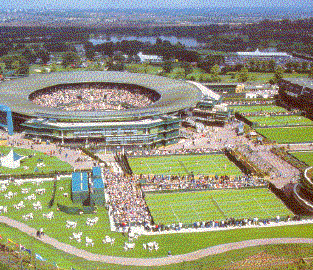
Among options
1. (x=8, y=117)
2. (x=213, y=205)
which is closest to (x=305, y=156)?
(x=213, y=205)

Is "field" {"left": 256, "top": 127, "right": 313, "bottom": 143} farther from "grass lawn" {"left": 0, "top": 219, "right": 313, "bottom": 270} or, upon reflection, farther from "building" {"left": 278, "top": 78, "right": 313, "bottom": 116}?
"grass lawn" {"left": 0, "top": 219, "right": 313, "bottom": 270}

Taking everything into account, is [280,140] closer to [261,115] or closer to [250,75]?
[261,115]

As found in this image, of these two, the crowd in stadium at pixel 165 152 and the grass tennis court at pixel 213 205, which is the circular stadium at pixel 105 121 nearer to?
the crowd in stadium at pixel 165 152

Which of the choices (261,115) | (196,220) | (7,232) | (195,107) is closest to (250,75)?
(261,115)

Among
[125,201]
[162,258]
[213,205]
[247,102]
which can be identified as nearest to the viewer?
[162,258]

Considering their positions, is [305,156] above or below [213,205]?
below

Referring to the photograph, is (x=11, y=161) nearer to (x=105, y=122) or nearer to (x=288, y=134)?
(x=105, y=122)
